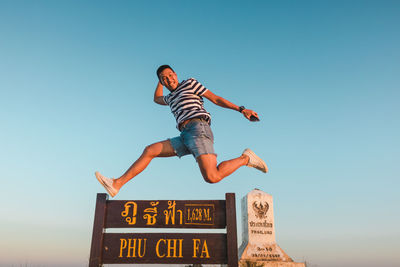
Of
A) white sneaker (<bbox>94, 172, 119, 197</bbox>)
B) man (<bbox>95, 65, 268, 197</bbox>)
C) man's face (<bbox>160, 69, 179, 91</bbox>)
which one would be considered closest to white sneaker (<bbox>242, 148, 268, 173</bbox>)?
man (<bbox>95, 65, 268, 197</bbox>)

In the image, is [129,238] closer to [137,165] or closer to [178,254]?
[178,254]

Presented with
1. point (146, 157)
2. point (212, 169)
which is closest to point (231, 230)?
point (212, 169)

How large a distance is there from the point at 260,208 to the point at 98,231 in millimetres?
15498

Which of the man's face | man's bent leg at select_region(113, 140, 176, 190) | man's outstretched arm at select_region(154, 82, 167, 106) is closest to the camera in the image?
man's bent leg at select_region(113, 140, 176, 190)

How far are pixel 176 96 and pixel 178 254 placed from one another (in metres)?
2.16

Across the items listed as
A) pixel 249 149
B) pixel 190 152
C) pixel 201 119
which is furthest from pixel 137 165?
pixel 249 149

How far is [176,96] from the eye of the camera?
167 inches

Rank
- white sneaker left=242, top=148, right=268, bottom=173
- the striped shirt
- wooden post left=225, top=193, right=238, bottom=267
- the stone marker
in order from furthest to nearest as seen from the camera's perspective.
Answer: the stone marker → white sneaker left=242, top=148, right=268, bottom=173 → the striped shirt → wooden post left=225, top=193, right=238, bottom=267

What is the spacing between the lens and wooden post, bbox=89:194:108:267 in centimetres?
364

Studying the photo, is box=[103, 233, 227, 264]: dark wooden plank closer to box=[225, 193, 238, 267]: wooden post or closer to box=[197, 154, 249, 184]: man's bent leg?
box=[225, 193, 238, 267]: wooden post

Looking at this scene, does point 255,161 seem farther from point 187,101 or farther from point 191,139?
point 187,101

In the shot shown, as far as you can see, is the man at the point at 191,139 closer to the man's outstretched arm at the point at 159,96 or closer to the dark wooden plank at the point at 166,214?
the man's outstretched arm at the point at 159,96

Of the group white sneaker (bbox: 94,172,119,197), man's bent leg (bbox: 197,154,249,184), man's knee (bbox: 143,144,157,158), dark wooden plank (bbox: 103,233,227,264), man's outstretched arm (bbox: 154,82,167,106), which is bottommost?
dark wooden plank (bbox: 103,233,227,264)

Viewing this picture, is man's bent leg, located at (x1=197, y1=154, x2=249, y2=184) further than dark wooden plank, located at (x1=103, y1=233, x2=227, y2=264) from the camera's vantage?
Yes
